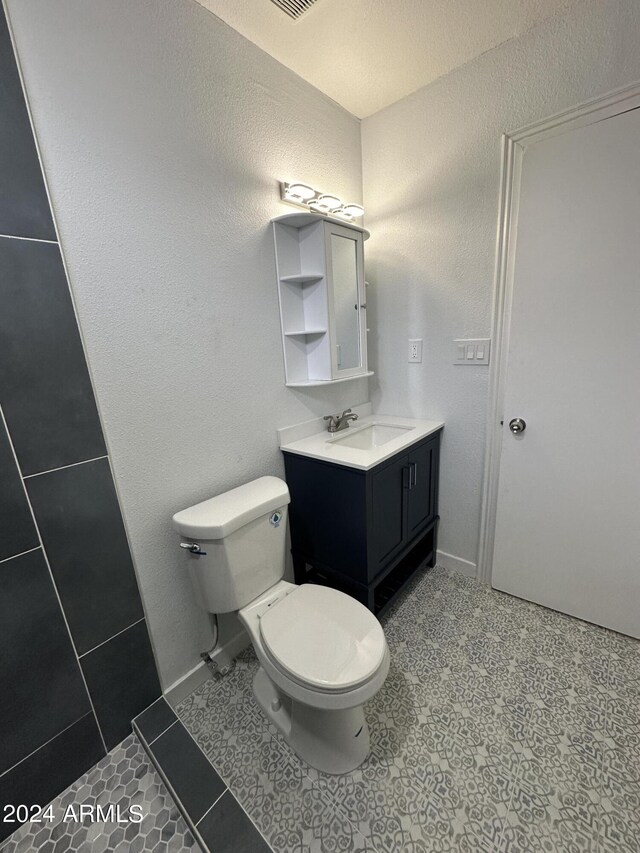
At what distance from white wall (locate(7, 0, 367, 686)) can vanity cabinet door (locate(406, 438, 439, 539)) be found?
0.66m

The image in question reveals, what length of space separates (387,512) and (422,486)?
1.17 feet

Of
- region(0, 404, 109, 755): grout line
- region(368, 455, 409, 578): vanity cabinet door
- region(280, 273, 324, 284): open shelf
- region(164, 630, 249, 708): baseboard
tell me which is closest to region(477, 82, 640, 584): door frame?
region(368, 455, 409, 578): vanity cabinet door

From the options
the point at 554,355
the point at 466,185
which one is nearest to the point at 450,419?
the point at 554,355

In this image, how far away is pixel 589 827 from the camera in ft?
3.09

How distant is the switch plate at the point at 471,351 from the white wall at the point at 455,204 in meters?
0.03

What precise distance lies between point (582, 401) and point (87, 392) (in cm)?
179

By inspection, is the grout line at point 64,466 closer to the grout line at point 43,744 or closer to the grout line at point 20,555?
the grout line at point 20,555

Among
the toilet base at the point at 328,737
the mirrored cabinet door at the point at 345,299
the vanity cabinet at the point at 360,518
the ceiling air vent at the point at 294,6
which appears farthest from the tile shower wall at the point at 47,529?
the mirrored cabinet door at the point at 345,299

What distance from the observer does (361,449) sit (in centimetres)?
170

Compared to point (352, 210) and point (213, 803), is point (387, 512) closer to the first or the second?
point (213, 803)

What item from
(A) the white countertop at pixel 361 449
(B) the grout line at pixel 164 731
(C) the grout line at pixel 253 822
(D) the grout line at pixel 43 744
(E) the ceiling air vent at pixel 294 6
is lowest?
(C) the grout line at pixel 253 822

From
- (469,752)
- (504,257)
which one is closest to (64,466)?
(469,752)

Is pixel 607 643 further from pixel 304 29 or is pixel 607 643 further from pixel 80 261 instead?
pixel 304 29

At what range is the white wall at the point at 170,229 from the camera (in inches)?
37.4
